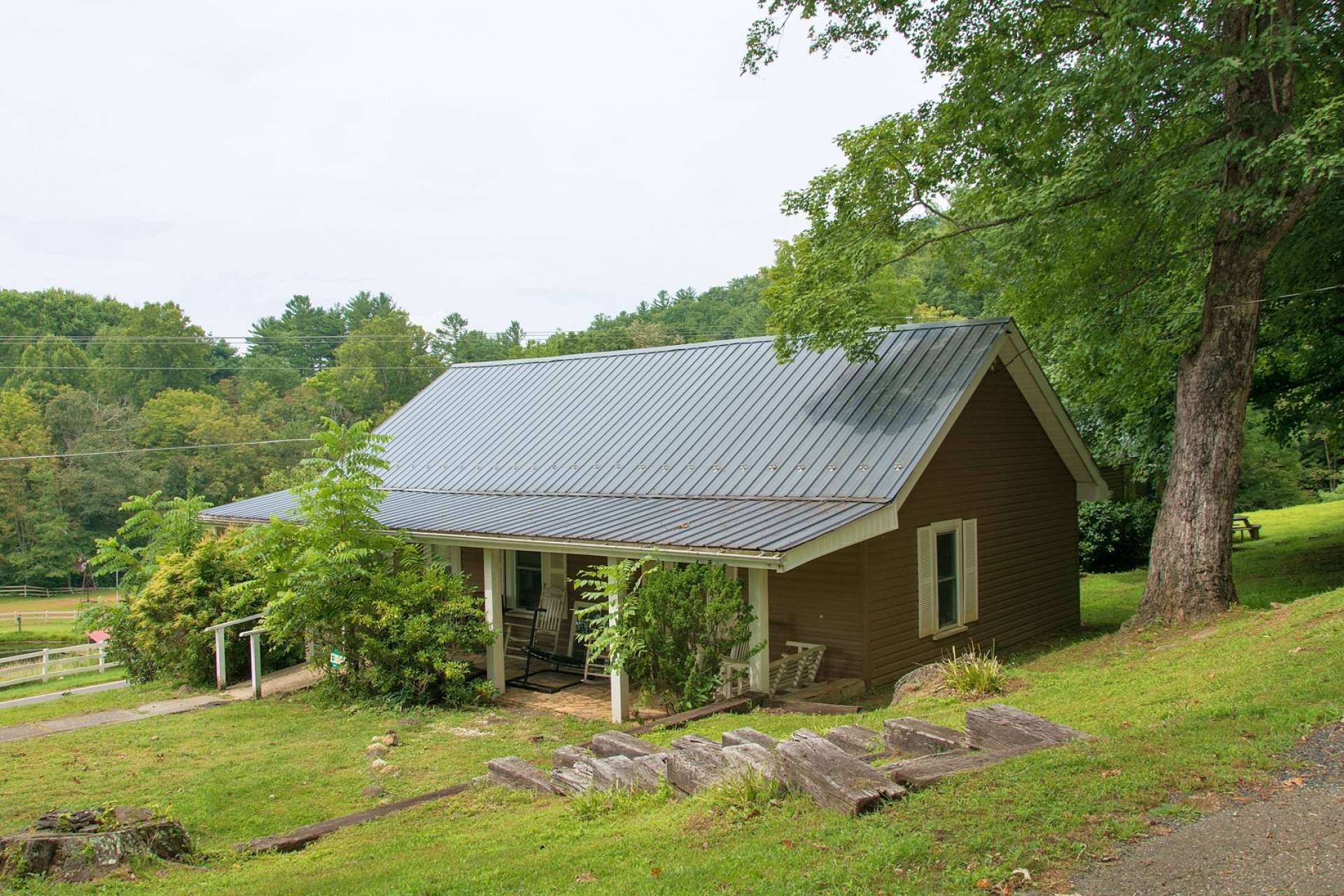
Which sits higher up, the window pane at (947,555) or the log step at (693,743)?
the window pane at (947,555)

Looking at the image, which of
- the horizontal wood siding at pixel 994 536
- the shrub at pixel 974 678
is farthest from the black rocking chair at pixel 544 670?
the shrub at pixel 974 678

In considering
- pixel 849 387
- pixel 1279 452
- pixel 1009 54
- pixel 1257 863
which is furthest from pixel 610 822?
pixel 1279 452

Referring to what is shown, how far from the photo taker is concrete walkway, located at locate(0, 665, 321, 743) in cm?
1226

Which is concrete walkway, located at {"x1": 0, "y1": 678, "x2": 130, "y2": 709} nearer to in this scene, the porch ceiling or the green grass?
the porch ceiling

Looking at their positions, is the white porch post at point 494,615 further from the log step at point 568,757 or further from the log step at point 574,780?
the log step at point 574,780

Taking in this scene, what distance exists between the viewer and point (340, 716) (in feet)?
39.8

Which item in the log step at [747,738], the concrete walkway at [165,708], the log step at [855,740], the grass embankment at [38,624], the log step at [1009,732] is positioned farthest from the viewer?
the grass embankment at [38,624]

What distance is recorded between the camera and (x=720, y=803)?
232 inches

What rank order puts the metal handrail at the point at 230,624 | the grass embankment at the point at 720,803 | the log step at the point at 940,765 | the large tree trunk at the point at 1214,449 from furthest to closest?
the metal handrail at the point at 230,624 < the large tree trunk at the point at 1214,449 < the log step at the point at 940,765 < the grass embankment at the point at 720,803

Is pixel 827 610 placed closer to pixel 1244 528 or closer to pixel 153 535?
pixel 153 535

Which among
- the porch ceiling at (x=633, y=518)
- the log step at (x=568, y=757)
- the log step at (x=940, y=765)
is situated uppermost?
the porch ceiling at (x=633, y=518)

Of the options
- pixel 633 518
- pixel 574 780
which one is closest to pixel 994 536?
pixel 633 518

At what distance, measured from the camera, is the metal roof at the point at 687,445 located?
1216 centimetres

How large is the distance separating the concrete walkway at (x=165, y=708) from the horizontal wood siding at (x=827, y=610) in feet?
22.3
